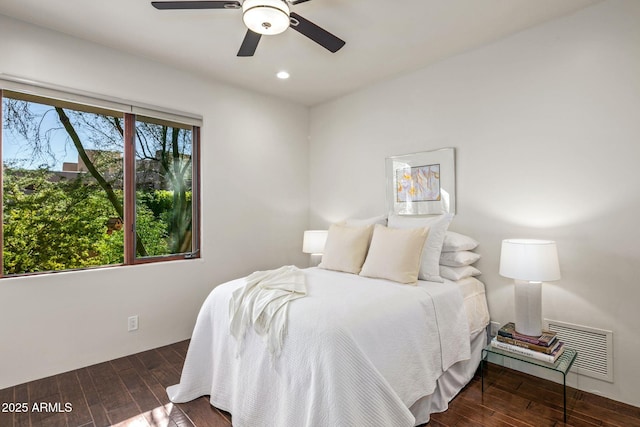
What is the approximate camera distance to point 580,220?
2.35 metres

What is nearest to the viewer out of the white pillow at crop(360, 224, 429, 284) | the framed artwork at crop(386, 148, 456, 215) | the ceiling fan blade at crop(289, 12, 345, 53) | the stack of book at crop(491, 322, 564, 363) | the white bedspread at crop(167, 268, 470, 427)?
the white bedspread at crop(167, 268, 470, 427)

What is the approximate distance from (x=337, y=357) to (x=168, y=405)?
1.34 m

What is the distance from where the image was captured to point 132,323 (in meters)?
2.93

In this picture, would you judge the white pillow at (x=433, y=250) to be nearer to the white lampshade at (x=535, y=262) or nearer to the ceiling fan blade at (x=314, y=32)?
the white lampshade at (x=535, y=262)

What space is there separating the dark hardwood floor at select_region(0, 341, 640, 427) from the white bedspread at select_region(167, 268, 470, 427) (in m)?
0.16

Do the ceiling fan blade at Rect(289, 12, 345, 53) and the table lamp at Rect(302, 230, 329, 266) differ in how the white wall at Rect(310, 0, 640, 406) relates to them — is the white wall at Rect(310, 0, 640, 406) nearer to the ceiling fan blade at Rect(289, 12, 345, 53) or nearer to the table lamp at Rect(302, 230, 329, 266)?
the table lamp at Rect(302, 230, 329, 266)

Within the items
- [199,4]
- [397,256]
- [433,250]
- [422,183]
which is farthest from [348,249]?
[199,4]

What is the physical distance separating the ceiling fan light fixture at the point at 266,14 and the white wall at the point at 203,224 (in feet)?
5.36

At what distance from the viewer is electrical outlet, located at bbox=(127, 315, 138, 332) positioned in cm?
291

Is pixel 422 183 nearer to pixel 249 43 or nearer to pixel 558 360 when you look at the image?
pixel 558 360

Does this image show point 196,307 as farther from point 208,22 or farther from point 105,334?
point 208,22

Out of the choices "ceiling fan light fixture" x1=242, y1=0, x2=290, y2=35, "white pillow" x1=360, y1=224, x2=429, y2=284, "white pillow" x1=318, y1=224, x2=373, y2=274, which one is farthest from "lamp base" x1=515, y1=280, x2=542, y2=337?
"ceiling fan light fixture" x1=242, y1=0, x2=290, y2=35

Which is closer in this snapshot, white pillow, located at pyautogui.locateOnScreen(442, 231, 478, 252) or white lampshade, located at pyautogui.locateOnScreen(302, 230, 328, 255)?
white pillow, located at pyautogui.locateOnScreen(442, 231, 478, 252)

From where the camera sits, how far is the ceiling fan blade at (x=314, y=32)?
76.2 inches
